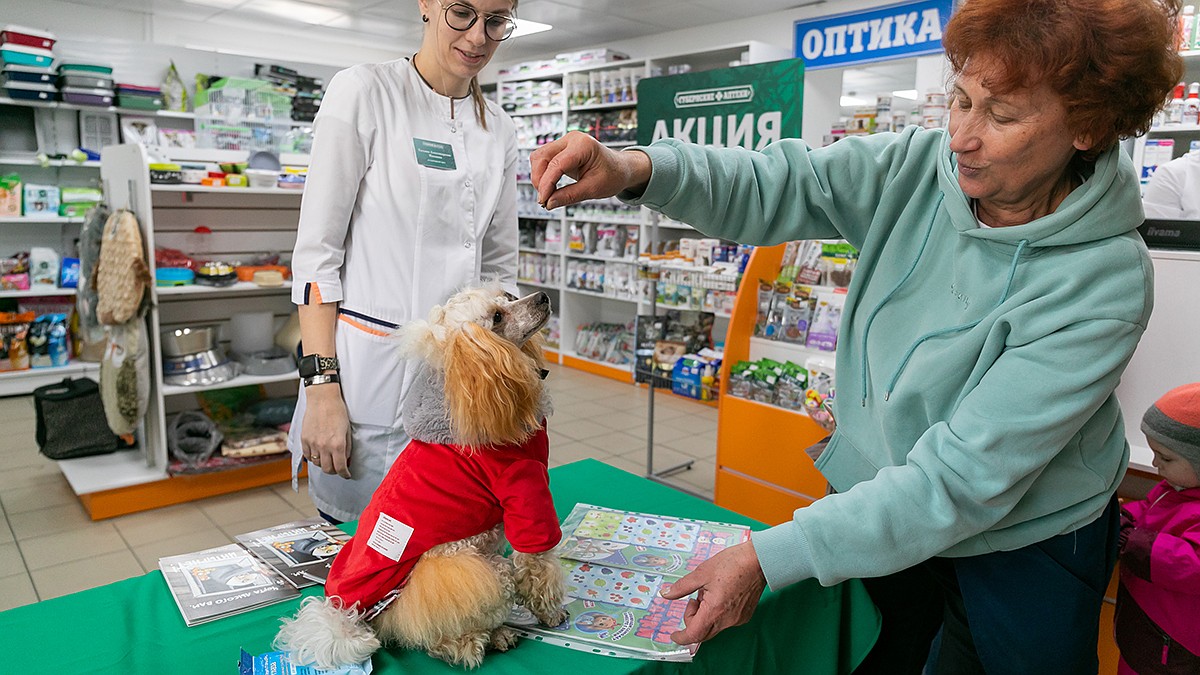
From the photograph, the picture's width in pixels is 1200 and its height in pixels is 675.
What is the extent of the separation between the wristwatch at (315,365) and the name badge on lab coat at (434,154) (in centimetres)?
48

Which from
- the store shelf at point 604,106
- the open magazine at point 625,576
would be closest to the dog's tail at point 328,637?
the open magazine at point 625,576

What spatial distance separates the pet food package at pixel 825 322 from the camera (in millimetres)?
3105

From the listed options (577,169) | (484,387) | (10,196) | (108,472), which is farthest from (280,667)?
(10,196)

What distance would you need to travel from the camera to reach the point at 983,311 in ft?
3.45

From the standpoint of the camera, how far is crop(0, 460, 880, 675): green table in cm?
116

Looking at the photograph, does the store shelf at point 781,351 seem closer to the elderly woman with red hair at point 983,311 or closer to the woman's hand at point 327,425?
the elderly woman with red hair at point 983,311

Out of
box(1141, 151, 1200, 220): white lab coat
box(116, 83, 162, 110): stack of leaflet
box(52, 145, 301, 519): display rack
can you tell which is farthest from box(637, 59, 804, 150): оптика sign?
box(116, 83, 162, 110): stack of leaflet

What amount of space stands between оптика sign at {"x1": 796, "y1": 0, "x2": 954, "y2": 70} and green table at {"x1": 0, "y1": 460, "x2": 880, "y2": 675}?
4325 mm

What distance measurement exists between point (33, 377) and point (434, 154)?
5.85 m

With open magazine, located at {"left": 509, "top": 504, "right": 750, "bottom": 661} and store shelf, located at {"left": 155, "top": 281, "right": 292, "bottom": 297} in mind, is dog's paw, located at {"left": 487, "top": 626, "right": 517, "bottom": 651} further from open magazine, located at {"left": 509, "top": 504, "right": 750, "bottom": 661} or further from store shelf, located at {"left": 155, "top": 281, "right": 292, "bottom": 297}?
store shelf, located at {"left": 155, "top": 281, "right": 292, "bottom": 297}

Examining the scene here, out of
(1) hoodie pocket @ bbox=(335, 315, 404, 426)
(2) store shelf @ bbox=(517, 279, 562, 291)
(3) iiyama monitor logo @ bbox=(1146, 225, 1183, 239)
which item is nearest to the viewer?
(1) hoodie pocket @ bbox=(335, 315, 404, 426)

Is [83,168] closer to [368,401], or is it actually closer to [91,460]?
[91,460]

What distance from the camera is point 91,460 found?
12.9 feet

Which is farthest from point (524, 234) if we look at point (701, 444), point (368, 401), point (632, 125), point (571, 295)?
point (368, 401)
